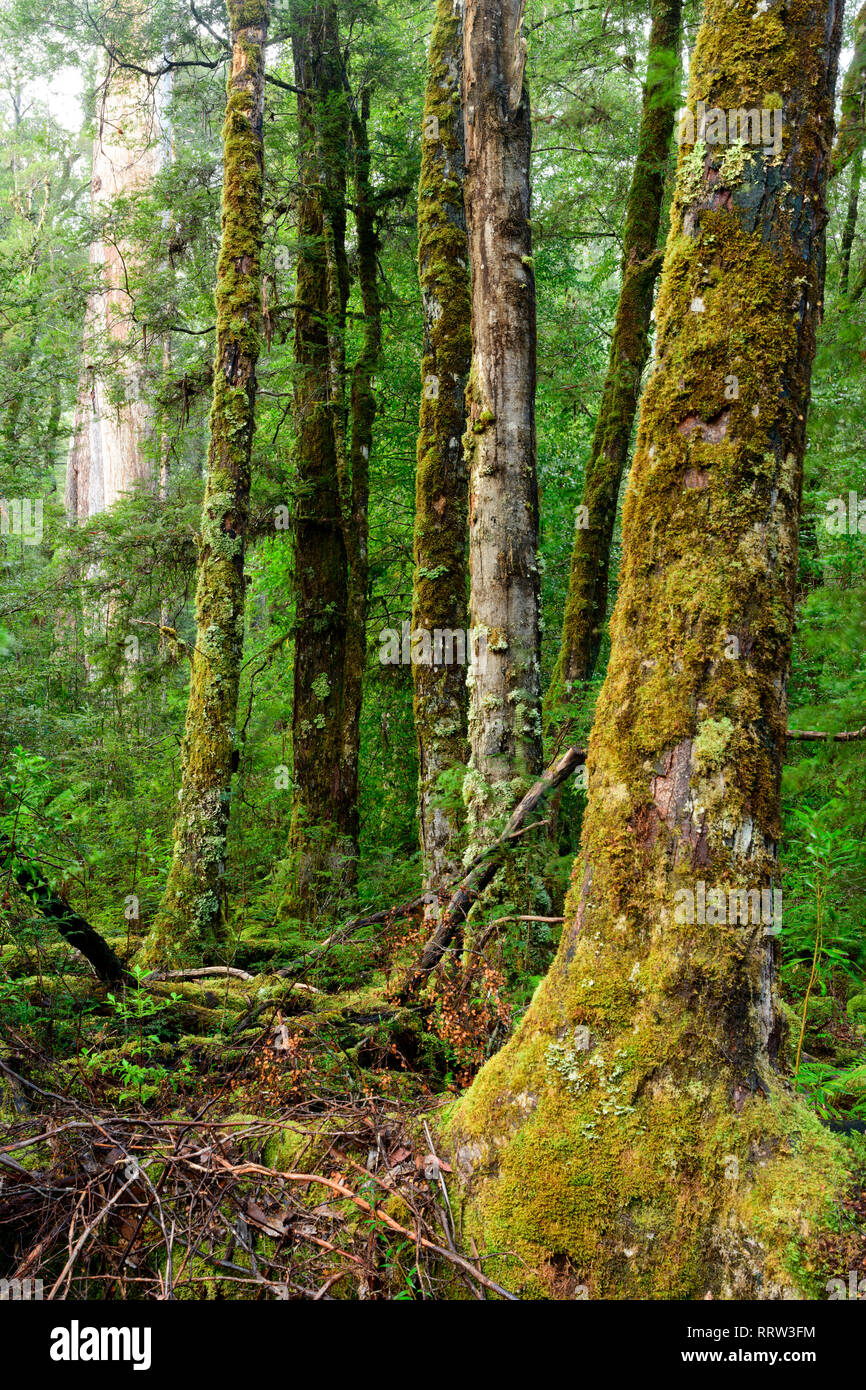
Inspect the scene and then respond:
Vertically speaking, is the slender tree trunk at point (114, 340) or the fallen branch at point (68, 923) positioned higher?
the slender tree trunk at point (114, 340)

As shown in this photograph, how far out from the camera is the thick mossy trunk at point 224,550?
6863mm

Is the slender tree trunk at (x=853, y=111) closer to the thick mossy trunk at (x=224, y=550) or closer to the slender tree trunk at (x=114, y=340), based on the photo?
the thick mossy trunk at (x=224, y=550)

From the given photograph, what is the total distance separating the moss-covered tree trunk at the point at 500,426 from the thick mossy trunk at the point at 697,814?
249 centimetres

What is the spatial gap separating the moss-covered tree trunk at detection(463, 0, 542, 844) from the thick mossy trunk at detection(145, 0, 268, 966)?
271 cm

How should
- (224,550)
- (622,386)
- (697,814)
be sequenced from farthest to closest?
(622,386) < (224,550) < (697,814)

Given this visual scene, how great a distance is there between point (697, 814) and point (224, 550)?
18.7 feet

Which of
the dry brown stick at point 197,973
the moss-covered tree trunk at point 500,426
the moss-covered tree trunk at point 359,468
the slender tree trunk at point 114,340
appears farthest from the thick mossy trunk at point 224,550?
the moss-covered tree trunk at point 500,426

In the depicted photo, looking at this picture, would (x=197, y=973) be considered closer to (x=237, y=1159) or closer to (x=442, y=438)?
(x=237, y=1159)

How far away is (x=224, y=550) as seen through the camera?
7289 mm

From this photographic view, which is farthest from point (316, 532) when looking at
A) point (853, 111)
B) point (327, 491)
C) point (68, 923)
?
point (853, 111)

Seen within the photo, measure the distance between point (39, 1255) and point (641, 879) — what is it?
208 cm

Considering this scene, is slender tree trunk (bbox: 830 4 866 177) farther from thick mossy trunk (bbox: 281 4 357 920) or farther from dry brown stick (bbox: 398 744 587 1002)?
thick mossy trunk (bbox: 281 4 357 920)
